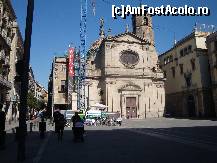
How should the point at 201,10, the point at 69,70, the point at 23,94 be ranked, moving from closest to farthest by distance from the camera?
1. the point at 23,94
2. the point at 201,10
3. the point at 69,70

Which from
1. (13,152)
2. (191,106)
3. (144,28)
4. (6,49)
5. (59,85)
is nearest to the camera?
(13,152)

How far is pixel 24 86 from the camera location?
29.2ft

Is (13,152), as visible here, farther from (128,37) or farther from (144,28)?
(144,28)

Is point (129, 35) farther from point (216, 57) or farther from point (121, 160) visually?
point (121, 160)

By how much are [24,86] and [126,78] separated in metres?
43.2

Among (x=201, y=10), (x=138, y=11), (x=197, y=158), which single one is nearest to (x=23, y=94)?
(x=197, y=158)

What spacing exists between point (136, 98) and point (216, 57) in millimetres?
14500

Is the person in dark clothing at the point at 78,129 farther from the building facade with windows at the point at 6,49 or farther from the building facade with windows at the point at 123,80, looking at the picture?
the building facade with windows at the point at 123,80

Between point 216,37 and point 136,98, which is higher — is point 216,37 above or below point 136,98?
Result: above

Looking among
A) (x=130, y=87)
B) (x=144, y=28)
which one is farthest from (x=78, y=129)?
(x=144, y=28)

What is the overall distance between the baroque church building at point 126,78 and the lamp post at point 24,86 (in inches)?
1588

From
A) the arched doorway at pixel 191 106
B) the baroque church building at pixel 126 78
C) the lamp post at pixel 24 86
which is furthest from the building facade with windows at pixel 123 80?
the lamp post at pixel 24 86

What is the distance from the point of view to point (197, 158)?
355 inches

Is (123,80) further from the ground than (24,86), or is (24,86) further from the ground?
(123,80)
